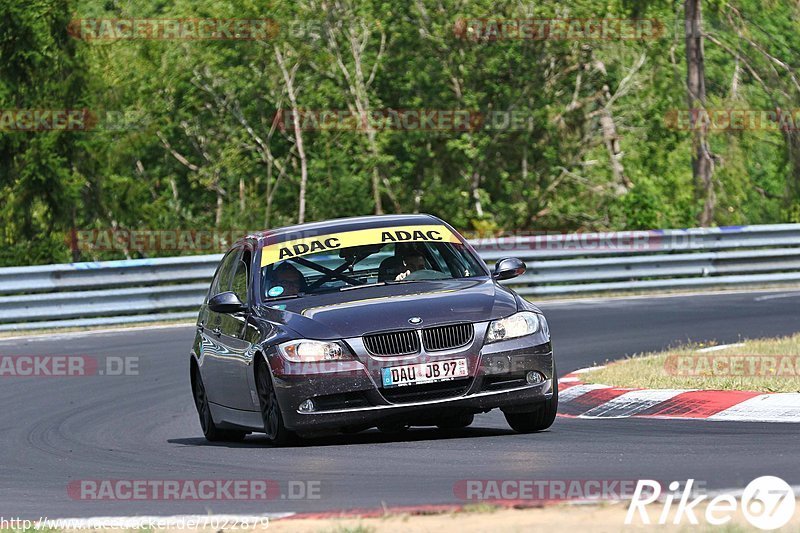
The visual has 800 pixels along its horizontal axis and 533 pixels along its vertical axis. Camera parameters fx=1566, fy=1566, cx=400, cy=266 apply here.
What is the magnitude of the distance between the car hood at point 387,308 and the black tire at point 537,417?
24.6 inches

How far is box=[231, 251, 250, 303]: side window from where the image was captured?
1084 centimetres

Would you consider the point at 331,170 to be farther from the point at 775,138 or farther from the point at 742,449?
the point at 742,449

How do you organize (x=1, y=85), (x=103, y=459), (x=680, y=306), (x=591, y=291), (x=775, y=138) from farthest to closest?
(x=775, y=138) → (x=1, y=85) → (x=591, y=291) → (x=680, y=306) → (x=103, y=459)

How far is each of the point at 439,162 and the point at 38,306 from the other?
13424mm

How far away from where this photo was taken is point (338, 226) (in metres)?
11.1

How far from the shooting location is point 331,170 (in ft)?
106

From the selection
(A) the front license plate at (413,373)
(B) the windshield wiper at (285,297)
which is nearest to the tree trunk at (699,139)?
(B) the windshield wiper at (285,297)

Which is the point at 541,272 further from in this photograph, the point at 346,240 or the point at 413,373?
the point at 413,373

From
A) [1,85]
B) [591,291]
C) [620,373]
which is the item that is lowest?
[591,291]

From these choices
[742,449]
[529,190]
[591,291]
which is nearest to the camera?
[742,449]

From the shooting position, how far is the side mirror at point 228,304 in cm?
1039

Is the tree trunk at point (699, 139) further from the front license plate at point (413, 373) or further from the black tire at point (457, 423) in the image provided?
the front license plate at point (413, 373)

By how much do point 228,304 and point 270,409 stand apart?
3.11 feet

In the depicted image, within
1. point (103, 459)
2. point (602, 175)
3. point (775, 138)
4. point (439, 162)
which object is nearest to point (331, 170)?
point (439, 162)
